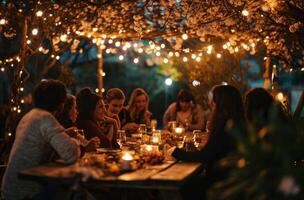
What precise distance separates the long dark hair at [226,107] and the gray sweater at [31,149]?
1.37m

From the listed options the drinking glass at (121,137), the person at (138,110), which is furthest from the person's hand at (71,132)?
the person at (138,110)

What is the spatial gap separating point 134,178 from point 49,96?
127 cm

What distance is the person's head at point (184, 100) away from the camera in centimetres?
991

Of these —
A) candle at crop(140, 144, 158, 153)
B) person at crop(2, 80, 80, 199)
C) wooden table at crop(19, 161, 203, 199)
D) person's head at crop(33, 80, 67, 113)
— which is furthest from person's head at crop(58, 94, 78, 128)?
wooden table at crop(19, 161, 203, 199)

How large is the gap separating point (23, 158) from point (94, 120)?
1745 millimetres

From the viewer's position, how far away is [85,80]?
24.9m

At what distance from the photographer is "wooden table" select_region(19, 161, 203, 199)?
429 centimetres

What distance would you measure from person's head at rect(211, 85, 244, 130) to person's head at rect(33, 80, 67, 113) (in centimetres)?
149

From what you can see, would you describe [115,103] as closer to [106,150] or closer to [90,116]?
[90,116]

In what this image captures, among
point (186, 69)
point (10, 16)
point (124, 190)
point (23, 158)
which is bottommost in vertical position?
point (124, 190)

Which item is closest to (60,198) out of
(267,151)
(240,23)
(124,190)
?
(124,190)

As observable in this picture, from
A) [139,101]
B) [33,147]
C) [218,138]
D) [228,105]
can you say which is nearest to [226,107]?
[228,105]

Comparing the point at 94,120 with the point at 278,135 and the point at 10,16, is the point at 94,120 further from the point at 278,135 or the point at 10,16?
the point at 10,16

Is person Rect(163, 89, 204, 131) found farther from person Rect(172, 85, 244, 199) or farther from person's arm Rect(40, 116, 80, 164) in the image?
person's arm Rect(40, 116, 80, 164)
